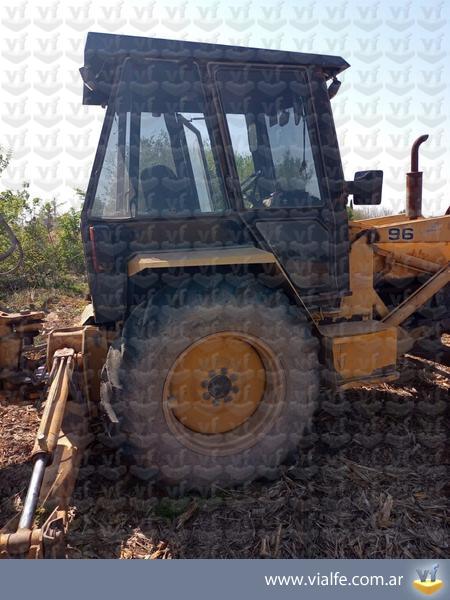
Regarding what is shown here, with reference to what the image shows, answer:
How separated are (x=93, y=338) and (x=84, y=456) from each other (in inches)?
30.4

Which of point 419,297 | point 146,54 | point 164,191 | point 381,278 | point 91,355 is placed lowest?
point 91,355

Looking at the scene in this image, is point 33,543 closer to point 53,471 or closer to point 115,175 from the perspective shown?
point 53,471

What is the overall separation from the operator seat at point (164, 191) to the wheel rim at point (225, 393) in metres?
0.87

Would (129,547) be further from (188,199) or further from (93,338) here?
(188,199)

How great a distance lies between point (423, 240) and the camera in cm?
393

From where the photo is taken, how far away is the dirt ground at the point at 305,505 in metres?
2.57

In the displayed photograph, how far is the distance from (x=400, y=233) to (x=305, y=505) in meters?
2.21

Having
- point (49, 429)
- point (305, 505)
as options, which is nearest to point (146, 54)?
point (49, 429)

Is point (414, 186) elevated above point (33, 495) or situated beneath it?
elevated above

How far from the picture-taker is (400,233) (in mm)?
3838

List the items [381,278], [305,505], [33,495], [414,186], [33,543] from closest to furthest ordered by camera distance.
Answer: [33,543] < [33,495] < [305,505] < [381,278] < [414,186]

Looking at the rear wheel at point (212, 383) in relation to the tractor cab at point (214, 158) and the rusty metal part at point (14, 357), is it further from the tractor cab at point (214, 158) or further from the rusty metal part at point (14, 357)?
the rusty metal part at point (14, 357)

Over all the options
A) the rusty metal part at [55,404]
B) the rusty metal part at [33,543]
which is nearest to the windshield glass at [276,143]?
the rusty metal part at [55,404]

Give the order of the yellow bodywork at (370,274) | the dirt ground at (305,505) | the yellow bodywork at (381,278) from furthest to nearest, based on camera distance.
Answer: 1. the yellow bodywork at (381,278)
2. the yellow bodywork at (370,274)
3. the dirt ground at (305,505)
